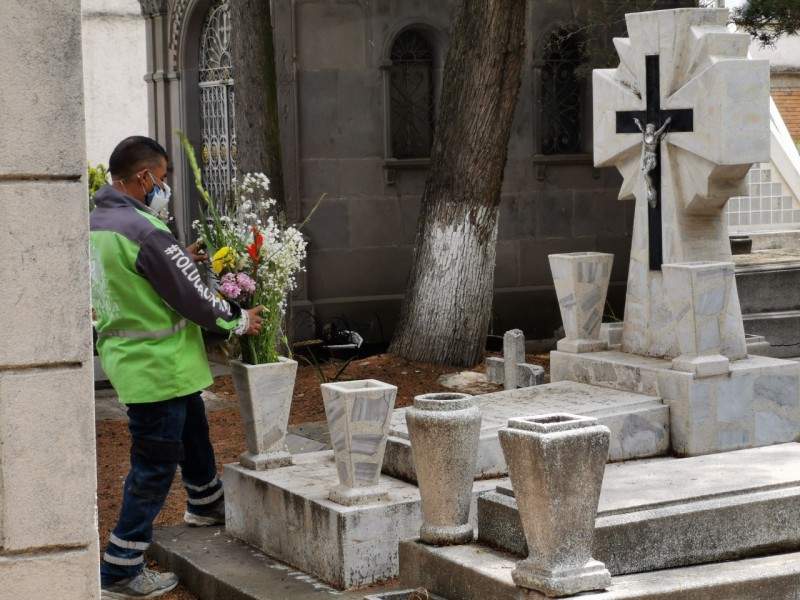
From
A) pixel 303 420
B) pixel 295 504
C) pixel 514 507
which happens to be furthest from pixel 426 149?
pixel 514 507

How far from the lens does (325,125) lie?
13281 millimetres

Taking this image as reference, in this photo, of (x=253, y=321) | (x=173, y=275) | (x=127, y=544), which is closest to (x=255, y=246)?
(x=253, y=321)

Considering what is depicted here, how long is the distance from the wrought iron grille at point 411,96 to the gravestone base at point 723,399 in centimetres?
622

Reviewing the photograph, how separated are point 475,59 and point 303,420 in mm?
3631

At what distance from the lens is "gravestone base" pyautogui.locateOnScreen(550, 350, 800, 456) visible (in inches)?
300

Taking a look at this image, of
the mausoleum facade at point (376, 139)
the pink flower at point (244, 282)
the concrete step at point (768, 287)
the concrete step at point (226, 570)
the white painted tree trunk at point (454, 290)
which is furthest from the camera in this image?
the mausoleum facade at point (376, 139)

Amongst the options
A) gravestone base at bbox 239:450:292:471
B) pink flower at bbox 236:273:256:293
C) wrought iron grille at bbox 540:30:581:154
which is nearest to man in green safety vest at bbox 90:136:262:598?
pink flower at bbox 236:273:256:293

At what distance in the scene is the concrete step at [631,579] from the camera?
16.8 ft

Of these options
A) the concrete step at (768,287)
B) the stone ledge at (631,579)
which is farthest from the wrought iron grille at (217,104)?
the stone ledge at (631,579)

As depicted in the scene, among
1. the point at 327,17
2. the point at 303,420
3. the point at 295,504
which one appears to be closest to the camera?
the point at 295,504

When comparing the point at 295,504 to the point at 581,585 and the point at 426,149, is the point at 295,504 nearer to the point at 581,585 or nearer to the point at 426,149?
the point at 581,585

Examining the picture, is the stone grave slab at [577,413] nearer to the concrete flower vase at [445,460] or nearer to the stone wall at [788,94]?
the concrete flower vase at [445,460]

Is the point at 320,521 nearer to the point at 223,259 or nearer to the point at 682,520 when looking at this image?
the point at 223,259

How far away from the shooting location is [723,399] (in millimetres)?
7711
